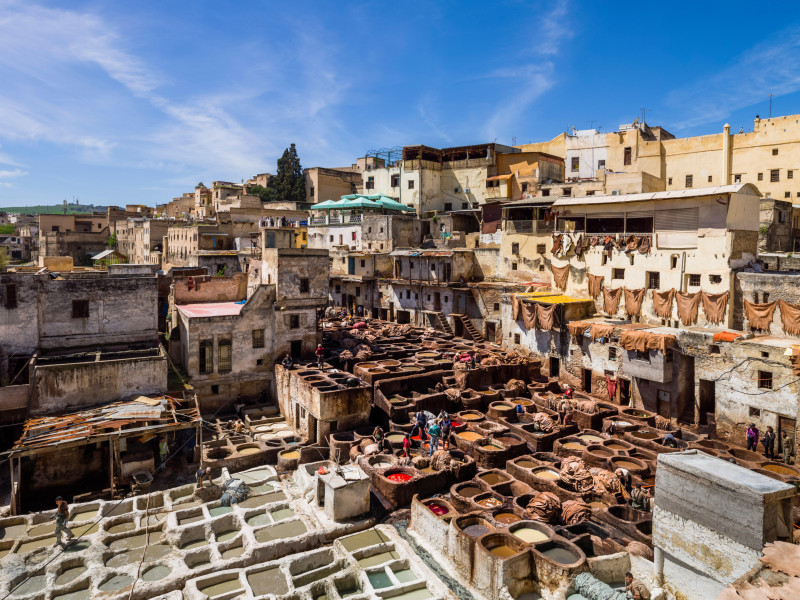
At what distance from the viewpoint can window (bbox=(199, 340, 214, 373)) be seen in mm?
28156

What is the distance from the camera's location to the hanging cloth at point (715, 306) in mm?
27516

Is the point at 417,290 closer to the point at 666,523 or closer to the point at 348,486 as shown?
the point at 348,486

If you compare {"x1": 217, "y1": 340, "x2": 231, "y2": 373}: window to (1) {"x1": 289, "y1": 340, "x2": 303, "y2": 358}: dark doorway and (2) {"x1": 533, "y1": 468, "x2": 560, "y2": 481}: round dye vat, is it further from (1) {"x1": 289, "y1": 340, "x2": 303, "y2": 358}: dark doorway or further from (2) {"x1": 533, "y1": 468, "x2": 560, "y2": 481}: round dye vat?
(2) {"x1": 533, "y1": 468, "x2": 560, "y2": 481}: round dye vat

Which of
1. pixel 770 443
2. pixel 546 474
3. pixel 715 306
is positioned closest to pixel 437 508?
pixel 546 474

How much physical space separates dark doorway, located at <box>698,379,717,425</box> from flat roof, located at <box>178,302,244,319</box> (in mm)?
23242

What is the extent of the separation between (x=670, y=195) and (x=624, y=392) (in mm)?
11187

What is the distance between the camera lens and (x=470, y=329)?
40719mm

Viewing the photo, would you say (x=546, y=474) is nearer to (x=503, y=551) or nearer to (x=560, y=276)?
(x=503, y=551)

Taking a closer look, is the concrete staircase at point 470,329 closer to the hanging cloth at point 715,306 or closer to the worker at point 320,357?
the worker at point 320,357

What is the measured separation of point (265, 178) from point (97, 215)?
24.8 meters

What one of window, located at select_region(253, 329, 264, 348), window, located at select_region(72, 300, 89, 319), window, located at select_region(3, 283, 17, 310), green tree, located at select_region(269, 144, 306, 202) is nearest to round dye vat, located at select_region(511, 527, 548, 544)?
window, located at select_region(253, 329, 264, 348)

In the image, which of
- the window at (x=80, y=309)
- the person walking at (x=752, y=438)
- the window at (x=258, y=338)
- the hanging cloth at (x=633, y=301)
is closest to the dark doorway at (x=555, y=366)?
the hanging cloth at (x=633, y=301)

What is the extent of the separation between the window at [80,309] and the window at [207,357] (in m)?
6.01

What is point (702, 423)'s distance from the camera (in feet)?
85.8
